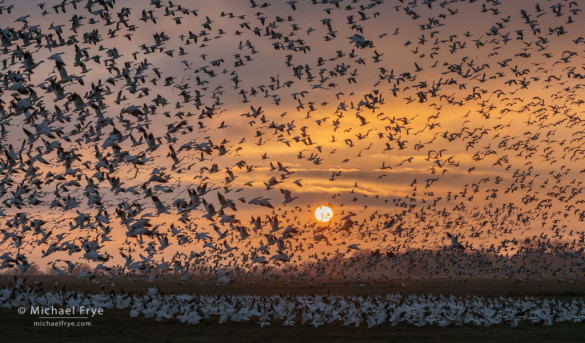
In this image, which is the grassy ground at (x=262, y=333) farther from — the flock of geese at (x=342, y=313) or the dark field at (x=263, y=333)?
the flock of geese at (x=342, y=313)

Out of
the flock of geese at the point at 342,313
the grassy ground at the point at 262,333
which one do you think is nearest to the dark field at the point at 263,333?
the grassy ground at the point at 262,333

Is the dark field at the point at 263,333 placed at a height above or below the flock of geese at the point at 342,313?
below

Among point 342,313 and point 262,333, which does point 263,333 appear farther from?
point 342,313

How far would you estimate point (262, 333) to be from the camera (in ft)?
159

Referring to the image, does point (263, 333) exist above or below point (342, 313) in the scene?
below

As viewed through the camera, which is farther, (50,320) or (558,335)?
(50,320)

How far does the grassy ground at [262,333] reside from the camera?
4534 cm

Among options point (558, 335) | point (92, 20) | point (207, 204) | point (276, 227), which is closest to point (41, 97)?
point (92, 20)

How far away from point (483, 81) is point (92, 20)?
2813 cm

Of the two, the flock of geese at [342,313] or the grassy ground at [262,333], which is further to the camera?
the flock of geese at [342,313]

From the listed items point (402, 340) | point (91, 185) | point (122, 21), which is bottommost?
point (402, 340)

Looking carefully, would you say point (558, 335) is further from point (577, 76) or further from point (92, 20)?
point (92, 20)

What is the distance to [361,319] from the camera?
52.9 meters

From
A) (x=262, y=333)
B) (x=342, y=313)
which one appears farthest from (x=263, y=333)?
(x=342, y=313)
